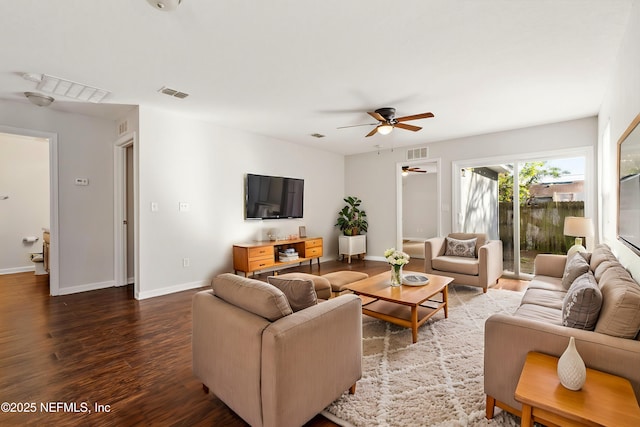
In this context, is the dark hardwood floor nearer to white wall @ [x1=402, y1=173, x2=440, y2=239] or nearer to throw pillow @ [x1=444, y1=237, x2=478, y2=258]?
throw pillow @ [x1=444, y1=237, x2=478, y2=258]

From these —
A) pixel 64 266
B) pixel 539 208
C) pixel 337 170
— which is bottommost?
pixel 64 266

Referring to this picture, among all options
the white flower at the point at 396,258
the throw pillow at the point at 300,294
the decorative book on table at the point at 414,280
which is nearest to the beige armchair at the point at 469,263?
the decorative book on table at the point at 414,280

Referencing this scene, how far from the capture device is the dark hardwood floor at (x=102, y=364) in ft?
5.92

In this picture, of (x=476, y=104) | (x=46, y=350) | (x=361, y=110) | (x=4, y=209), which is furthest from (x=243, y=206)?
(x=4, y=209)

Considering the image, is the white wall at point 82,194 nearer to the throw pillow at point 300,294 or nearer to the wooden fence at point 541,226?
the throw pillow at point 300,294

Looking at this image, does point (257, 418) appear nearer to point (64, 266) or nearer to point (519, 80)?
point (519, 80)

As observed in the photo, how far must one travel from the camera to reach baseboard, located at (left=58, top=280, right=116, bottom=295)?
4.32m

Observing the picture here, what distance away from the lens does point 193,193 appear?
Answer: 4660 millimetres

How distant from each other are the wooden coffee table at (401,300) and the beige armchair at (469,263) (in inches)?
40.5

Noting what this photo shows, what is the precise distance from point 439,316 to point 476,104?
277cm

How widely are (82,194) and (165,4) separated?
3.82m

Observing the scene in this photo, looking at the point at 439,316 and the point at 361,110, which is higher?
the point at 361,110

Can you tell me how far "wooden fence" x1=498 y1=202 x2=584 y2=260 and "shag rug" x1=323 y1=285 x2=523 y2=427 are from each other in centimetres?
263

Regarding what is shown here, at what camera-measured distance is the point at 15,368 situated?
2324 millimetres
